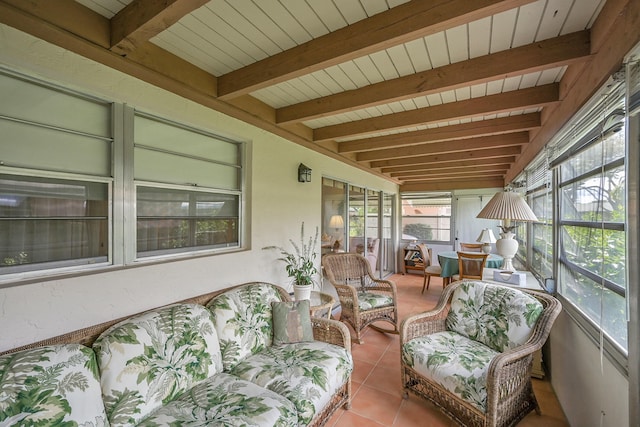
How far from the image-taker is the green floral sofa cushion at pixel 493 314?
1.97 meters

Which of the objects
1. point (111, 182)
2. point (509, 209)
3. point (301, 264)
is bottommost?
point (301, 264)

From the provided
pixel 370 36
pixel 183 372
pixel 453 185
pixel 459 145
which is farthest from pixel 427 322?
pixel 453 185

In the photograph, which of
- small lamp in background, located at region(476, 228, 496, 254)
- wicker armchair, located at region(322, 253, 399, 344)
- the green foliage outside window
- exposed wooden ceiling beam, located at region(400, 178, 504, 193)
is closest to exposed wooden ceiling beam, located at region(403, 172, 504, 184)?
exposed wooden ceiling beam, located at region(400, 178, 504, 193)

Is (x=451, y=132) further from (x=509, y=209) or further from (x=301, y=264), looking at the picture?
(x=301, y=264)

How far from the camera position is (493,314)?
7.04 ft

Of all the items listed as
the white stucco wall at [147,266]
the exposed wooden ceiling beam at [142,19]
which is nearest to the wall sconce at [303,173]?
the white stucco wall at [147,266]

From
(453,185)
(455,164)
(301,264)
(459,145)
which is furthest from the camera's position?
(453,185)

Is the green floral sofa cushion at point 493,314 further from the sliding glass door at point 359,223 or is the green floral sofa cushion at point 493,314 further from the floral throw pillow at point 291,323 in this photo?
the sliding glass door at point 359,223

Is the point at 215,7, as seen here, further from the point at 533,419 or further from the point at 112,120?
the point at 533,419

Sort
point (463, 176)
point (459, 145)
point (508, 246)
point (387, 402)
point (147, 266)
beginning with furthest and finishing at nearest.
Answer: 1. point (463, 176)
2. point (459, 145)
3. point (508, 246)
4. point (387, 402)
5. point (147, 266)

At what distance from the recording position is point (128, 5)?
1.41 meters

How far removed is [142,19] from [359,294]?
10.6 feet

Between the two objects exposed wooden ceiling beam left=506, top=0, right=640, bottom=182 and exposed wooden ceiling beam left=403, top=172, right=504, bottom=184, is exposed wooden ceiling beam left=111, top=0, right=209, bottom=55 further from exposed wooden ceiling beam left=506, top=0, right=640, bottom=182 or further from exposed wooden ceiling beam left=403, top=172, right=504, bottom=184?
exposed wooden ceiling beam left=403, top=172, right=504, bottom=184

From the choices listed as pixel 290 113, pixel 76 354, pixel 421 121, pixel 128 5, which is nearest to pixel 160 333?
pixel 76 354
